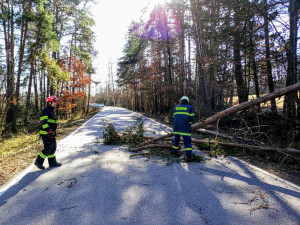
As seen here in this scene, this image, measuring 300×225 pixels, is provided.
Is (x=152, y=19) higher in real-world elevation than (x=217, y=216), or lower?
higher

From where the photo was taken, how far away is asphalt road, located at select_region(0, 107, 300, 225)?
2.86 meters

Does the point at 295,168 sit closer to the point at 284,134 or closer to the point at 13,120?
the point at 284,134

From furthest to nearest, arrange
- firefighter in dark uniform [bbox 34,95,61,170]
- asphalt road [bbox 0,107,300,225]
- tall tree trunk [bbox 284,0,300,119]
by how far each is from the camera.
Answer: tall tree trunk [bbox 284,0,300,119], firefighter in dark uniform [bbox 34,95,61,170], asphalt road [bbox 0,107,300,225]

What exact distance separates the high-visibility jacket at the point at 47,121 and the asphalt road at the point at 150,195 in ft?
3.59

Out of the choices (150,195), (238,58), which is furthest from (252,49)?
(150,195)

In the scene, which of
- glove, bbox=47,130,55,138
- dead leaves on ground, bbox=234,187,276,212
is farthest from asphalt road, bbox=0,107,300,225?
glove, bbox=47,130,55,138

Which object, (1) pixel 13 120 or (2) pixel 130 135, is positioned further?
(1) pixel 13 120

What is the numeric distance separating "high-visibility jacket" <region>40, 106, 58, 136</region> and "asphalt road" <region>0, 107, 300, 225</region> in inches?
43.1

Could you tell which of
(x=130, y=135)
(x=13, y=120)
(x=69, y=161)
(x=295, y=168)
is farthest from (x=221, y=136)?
(x=13, y=120)

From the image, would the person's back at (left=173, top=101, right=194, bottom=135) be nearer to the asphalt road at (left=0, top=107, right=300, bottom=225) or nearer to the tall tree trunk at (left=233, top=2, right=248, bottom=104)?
the asphalt road at (left=0, top=107, right=300, bottom=225)

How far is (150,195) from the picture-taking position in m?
3.52

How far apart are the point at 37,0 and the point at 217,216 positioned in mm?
14656

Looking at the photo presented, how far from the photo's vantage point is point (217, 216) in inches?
113

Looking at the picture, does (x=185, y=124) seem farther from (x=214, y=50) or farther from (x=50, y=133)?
(x=214, y=50)
